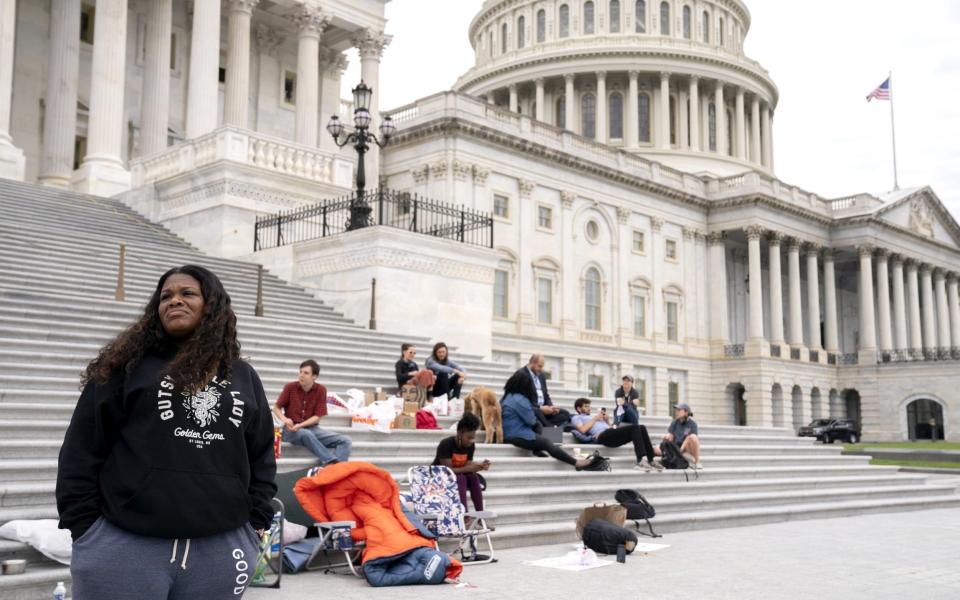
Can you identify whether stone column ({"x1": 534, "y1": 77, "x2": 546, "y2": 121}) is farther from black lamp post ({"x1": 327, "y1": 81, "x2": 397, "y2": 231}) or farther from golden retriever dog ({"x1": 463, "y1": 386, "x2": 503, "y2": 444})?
golden retriever dog ({"x1": 463, "y1": 386, "x2": 503, "y2": 444})

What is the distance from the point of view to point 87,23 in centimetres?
3444

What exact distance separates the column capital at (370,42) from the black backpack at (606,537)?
30.0 meters

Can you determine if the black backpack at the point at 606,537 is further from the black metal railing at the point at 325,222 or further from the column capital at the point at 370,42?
the column capital at the point at 370,42

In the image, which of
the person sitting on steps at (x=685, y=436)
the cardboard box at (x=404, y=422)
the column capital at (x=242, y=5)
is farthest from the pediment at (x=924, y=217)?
the cardboard box at (x=404, y=422)

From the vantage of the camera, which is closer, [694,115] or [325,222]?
[325,222]

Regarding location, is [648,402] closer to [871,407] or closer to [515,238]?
[515,238]

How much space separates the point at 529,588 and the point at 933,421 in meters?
58.0

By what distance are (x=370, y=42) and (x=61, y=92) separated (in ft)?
38.1

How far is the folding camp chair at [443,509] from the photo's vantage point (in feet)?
31.7

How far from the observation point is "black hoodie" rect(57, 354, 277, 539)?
335cm

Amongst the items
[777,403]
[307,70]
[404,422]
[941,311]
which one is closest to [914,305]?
[941,311]

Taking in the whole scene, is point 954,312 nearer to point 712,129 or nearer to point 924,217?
point 924,217

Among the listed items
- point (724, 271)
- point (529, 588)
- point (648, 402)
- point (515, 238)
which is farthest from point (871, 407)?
point (529, 588)

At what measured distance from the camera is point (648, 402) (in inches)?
2140
